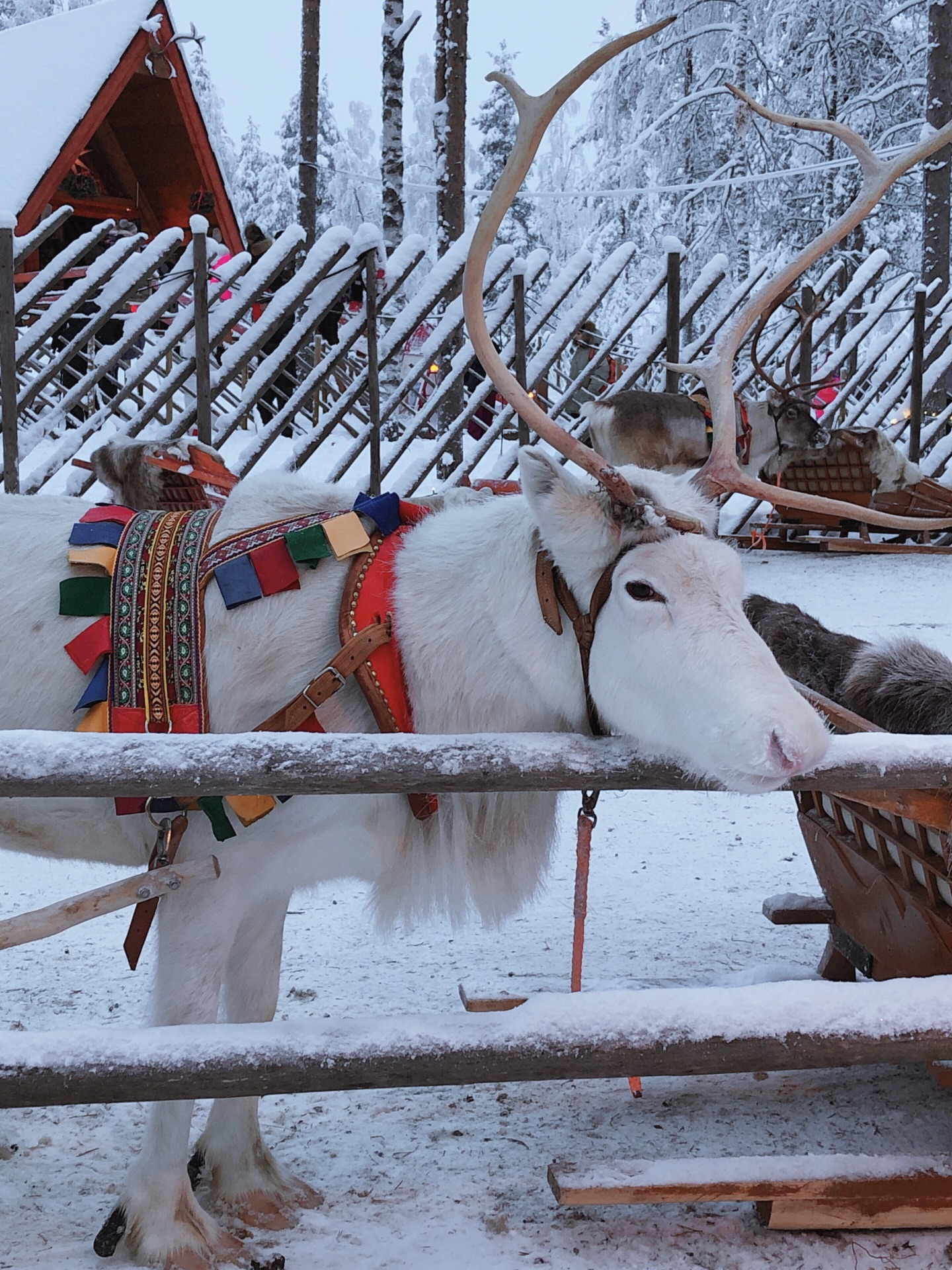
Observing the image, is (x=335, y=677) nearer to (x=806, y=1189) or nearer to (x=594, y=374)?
(x=806, y=1189)

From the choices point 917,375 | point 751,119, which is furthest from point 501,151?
point 917,375

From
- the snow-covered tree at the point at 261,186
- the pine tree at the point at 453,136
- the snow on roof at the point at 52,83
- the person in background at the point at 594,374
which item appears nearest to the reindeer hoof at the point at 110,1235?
the pine tree at the point at 453,136

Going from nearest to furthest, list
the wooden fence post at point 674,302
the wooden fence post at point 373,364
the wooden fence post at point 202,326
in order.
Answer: the wooden fence post at point 202,326 < the wooden fence post at point 373,364 < the wooden fence post at point 674,302

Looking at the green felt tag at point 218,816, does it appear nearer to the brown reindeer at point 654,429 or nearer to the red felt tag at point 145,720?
the red felt tag at point 145,720

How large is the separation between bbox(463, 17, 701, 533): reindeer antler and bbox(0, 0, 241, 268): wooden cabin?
32.0 feet

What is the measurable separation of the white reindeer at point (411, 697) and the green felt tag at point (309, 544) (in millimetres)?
47

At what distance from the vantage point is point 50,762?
5.74ft

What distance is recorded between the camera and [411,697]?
2178mm

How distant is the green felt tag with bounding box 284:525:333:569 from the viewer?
7.15ft

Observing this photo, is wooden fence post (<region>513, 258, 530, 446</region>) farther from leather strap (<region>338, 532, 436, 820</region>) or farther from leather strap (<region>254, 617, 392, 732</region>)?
→ leather strap (<region>254, 617, 392, 732</region>)

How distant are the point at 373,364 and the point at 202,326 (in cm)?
125

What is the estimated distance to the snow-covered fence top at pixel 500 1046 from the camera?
1.77 m

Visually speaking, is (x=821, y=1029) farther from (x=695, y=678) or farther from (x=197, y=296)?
(x=197, y=296)

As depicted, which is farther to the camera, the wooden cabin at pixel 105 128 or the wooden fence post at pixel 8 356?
the wooden cabin at pixel 105 128
